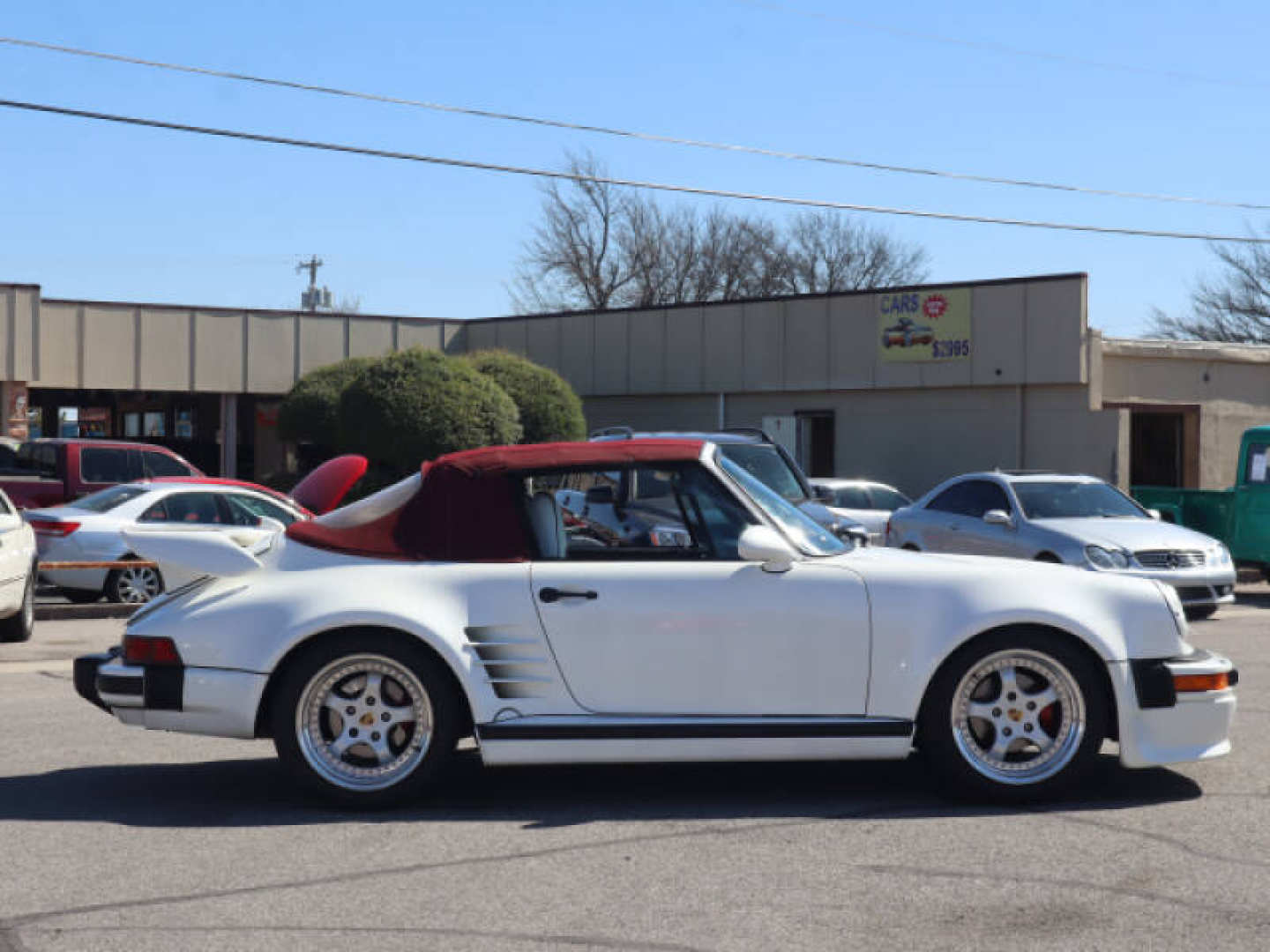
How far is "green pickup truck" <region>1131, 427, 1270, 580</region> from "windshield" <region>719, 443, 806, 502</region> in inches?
247

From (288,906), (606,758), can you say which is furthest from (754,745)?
(288,906)

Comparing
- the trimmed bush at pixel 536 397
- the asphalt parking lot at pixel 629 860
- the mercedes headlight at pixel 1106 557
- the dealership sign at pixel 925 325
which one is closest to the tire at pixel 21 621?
the asphalt parking lot at pixel 629 860

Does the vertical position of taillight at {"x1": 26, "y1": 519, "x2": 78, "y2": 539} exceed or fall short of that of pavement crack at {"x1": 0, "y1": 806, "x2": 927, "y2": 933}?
it exceeds it

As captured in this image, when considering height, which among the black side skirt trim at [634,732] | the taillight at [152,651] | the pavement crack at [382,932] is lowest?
the pavement crack at [382,932]

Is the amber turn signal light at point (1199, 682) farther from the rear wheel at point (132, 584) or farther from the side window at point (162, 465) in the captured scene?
the side window at point (162, 465)

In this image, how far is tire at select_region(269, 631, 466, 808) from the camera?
6.44 m

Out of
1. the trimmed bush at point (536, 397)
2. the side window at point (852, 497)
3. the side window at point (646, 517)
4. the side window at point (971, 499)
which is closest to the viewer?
the side window at point (646, 517)

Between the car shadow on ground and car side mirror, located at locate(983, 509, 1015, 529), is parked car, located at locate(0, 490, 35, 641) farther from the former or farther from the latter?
car side mirror, located at locate(983, 509, 1015, 529)

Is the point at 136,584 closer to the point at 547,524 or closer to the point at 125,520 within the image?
the point at 125,520

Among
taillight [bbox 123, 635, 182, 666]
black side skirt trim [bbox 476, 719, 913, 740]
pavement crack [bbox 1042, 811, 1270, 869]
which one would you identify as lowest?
pavement crack [bbox 1042, 811, 1270, 869]

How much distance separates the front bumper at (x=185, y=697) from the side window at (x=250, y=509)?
9779 mm

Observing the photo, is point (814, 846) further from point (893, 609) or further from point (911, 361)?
point (911, 361)

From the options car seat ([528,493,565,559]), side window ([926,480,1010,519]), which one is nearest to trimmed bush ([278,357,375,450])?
side window ([926,480,1010,519])

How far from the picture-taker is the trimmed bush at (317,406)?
1277 inches
